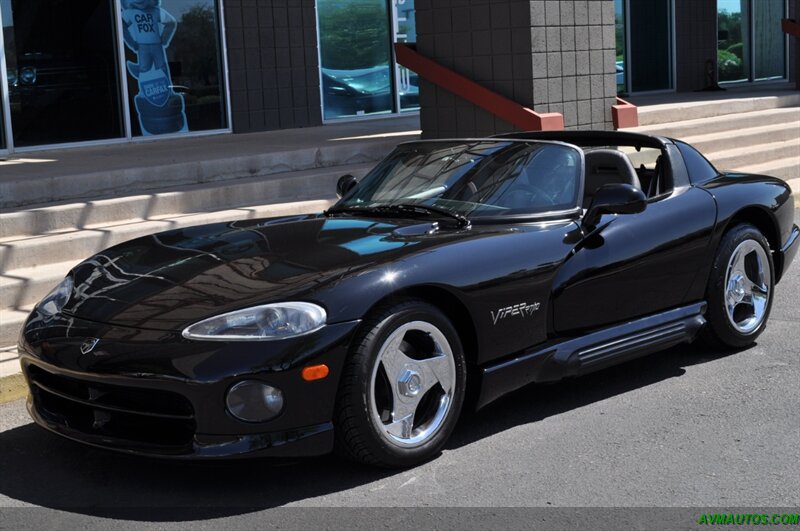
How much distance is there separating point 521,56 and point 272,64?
13.6 feet

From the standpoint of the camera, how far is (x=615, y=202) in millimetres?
5250

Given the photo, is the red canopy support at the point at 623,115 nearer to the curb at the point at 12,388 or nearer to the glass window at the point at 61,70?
the glass window at the point at 61,70

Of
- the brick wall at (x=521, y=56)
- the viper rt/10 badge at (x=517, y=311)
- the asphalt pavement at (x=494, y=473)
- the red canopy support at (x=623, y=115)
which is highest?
the brick wall at (x=521, y=56)

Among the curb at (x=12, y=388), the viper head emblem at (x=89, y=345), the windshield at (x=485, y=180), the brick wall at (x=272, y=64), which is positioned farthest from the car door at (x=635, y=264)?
the brick wall at (x=272, y=64)

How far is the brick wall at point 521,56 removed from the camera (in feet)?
36.3

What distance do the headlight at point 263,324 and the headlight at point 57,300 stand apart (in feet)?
2.97

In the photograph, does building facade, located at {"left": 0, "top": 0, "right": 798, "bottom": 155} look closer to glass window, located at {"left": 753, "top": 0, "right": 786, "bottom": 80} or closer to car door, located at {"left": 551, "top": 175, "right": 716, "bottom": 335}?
car door, located at {"left": 551, "top": 175, "right": 716, "bottom": 335}

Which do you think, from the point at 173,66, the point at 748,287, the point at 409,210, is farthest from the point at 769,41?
the point at 409,210

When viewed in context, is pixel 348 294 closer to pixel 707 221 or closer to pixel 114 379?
pixel 114 379

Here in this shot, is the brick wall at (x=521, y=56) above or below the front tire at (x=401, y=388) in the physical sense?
above

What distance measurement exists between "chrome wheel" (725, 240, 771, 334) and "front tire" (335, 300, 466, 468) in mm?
2231

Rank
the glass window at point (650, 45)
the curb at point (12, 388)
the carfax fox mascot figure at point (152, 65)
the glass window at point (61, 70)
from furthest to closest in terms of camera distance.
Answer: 1. the glass window at point (650, 45)
2. the carfax fox mascot figure at point (152, 65)
3. the glass window at point (61, 70)
4. the curb at point (12, 388)

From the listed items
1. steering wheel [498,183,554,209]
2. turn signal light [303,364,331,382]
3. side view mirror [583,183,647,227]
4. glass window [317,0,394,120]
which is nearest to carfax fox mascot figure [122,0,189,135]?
glass window [317,0,394,120]

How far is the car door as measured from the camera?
5.17 metres
